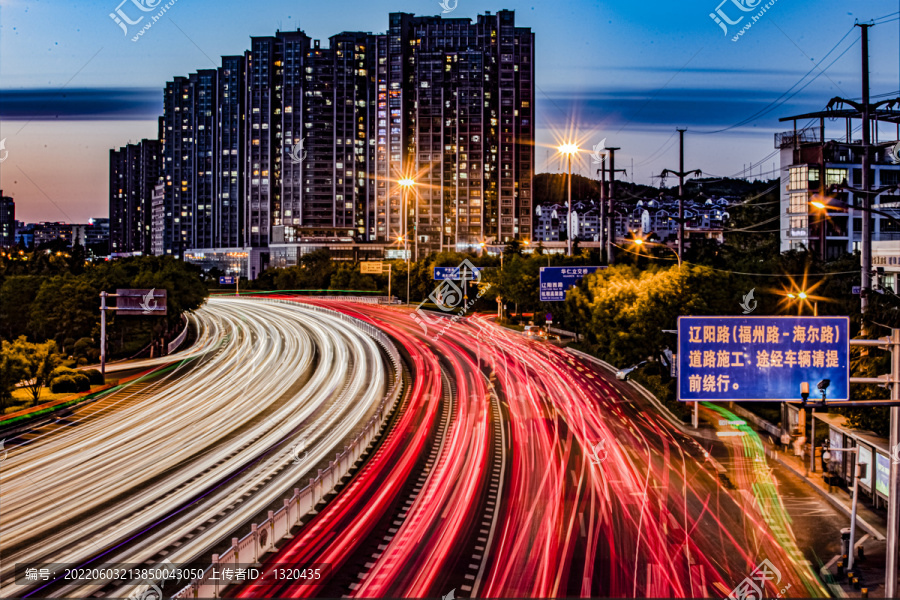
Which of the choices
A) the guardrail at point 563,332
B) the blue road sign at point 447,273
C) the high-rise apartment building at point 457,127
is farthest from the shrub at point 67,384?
the high-rise apartment building at point 457,127

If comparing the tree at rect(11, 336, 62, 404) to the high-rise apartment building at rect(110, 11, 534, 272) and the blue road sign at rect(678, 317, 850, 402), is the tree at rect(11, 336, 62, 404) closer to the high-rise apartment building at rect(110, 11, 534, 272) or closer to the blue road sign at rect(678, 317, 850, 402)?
the blue road sign at rect(678, 317, 850, 402)

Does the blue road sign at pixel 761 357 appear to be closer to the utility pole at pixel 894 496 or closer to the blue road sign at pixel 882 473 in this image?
the utility pole at pixel 894 496

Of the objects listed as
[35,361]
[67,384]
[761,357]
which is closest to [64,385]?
[67,384]

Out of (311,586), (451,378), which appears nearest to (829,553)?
(311,586)

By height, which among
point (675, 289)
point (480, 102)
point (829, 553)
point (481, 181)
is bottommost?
point (829, 553)

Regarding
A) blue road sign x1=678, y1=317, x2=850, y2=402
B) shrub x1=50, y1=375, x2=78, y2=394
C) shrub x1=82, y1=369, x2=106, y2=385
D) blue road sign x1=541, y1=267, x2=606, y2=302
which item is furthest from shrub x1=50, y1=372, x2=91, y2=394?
blue road sign x1=678, y1=317, x2=850, y2=402

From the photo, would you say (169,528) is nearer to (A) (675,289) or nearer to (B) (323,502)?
(B) (323,502)
